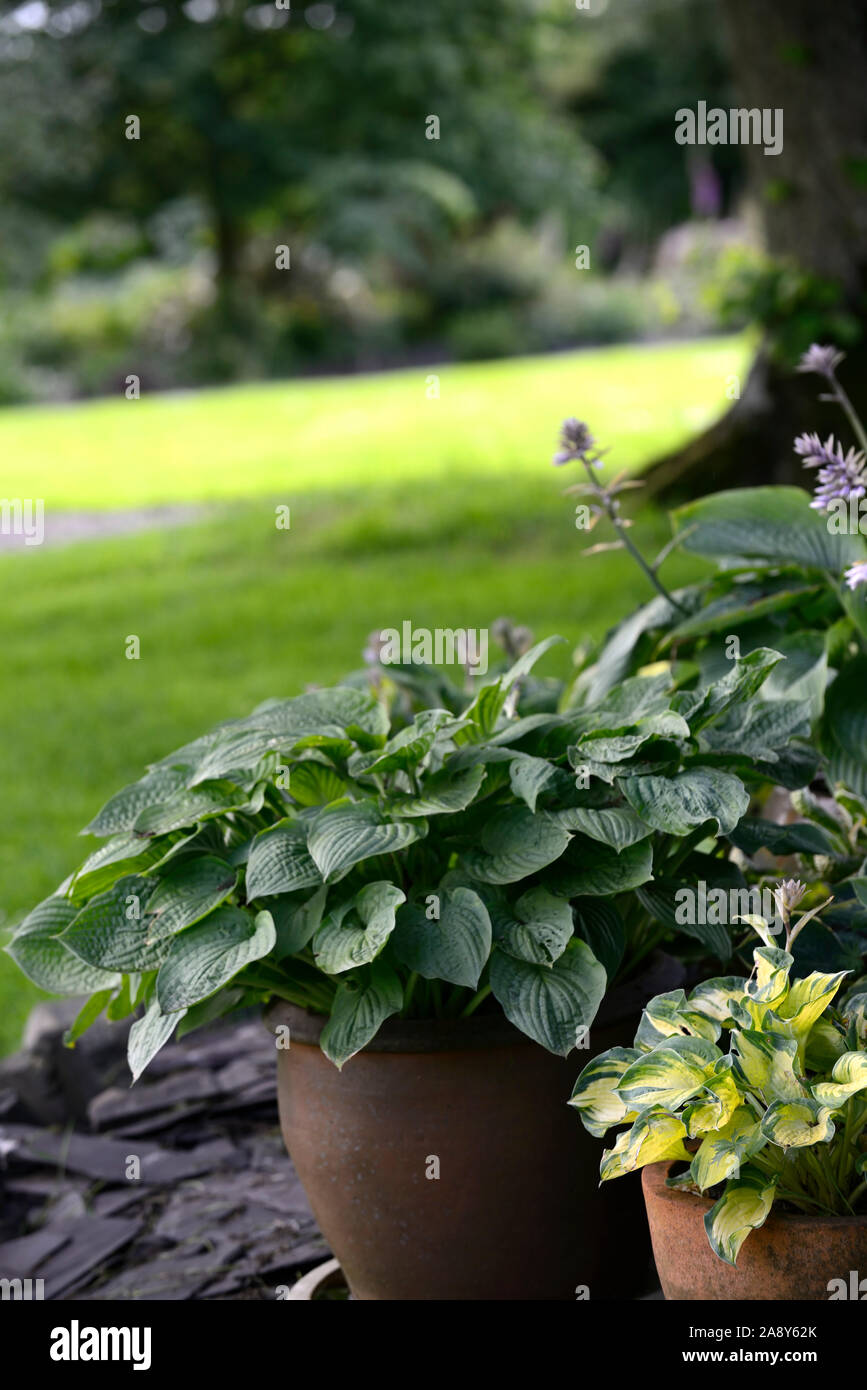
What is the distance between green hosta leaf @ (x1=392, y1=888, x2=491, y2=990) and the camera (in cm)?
170

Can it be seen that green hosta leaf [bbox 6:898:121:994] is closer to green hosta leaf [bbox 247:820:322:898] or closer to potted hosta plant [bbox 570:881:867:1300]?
green hosta leaf [bbox 247:820:322:898]

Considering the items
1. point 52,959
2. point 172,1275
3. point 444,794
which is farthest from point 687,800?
point 172,1275

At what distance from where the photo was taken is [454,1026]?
5.89 ft

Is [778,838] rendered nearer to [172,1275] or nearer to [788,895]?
[788,895]

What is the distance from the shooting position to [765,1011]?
1.52 meters

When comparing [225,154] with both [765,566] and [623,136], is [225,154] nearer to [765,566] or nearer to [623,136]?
[623,136]

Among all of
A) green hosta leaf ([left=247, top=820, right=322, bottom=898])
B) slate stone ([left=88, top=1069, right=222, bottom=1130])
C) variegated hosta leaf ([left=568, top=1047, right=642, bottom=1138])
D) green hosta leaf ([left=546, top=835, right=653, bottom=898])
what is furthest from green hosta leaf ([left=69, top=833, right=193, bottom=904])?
slate stone ([left=88, top=1069, right=222, bottom=1130])

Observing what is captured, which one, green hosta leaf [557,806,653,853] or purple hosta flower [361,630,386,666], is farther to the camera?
purple hosta flower [361,630,386,666]

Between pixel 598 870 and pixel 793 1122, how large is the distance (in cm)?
46

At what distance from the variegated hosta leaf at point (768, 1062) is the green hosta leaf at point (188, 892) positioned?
653mm

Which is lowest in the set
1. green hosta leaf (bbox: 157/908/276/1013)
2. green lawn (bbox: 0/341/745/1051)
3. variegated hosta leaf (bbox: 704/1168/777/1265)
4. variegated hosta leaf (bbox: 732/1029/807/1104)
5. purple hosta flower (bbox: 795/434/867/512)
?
variegated hosta leaf (bbox: 704/1168/777/1265)

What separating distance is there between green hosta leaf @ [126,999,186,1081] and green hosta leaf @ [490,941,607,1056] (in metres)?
0.39

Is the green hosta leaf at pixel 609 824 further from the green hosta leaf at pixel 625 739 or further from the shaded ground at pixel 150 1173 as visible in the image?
the shaded ground at pixel 150 1173
